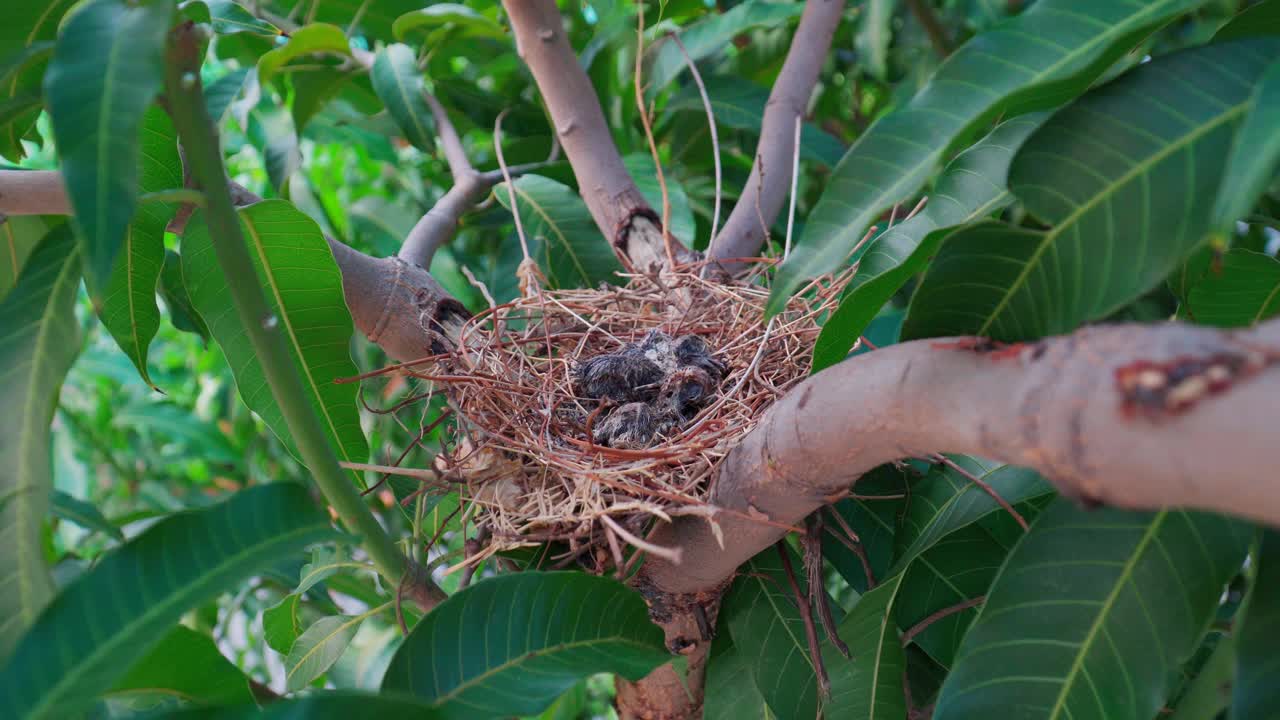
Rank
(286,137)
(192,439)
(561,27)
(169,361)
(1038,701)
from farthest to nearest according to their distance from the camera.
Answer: (169,361) → (192,439) → (286,137) → (561,27) → (1038,701)

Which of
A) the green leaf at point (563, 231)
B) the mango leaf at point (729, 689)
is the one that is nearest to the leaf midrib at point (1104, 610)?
the mango leaf at point (729, 689)

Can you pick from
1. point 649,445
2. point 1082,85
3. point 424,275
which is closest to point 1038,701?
point 1082,85

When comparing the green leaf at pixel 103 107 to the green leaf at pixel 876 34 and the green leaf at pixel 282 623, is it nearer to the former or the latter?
the green leaf at pixel 282 623

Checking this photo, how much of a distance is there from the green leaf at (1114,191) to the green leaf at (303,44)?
917mm

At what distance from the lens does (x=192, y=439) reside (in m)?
2.28

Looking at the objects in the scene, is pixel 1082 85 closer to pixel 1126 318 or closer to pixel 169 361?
pixel 1126 318

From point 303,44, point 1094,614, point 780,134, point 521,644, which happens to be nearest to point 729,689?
point 521,644

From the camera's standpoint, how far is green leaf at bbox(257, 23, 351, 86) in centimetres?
114

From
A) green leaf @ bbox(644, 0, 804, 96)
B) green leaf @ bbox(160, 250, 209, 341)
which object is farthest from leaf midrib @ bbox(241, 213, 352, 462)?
green leaf @ bbox(644, 0, 804, 96)

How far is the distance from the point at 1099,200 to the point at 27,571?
633mm

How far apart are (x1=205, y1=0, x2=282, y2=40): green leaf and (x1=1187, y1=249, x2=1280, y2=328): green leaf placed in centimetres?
117

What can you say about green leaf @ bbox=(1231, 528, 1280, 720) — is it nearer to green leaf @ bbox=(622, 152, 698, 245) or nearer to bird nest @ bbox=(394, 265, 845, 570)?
bird nest @ bbox=(394, 265, 845, 570)

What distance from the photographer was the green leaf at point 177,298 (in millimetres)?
1084

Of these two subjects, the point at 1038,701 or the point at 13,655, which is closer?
the point at 13,655
